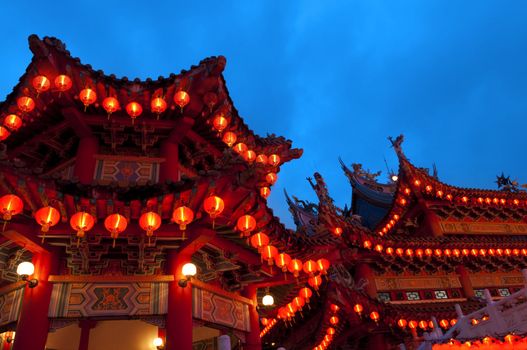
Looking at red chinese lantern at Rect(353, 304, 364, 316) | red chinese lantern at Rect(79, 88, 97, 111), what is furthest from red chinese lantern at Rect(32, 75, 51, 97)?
red chinese lantern at Rect(353, 304, 364, 316)

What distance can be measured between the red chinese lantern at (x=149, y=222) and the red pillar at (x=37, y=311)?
7.01 feet

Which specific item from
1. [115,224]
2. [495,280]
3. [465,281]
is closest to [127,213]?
[115,224]

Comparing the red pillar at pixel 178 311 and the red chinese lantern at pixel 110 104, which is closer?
the red pillar at pixel 178 311

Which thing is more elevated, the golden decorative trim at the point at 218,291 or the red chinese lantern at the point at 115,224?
the red chinese lantern at the point at 115,224

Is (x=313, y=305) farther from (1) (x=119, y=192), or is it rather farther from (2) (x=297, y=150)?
Result: (1) (x=119, y=192)

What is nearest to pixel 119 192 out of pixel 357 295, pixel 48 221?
pixel 48 221

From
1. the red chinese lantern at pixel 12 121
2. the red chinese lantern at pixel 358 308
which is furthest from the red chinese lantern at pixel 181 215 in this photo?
the red chinese lantern at pixel 358 308

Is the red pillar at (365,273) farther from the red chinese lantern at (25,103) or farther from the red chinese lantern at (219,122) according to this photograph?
the red chinese lantern at (25,103)

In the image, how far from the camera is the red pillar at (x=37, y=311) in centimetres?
682

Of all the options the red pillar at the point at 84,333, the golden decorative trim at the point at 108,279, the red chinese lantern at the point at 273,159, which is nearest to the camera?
the golden decorative trim at the point at 108,279

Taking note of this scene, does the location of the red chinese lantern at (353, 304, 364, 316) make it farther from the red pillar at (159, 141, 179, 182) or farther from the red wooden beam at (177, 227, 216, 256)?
the red pillar at (159, 141, 179, 182)

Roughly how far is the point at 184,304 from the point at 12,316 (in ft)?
9.99

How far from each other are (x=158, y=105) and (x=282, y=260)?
14.8ft

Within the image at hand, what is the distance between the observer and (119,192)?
22.2 ft
